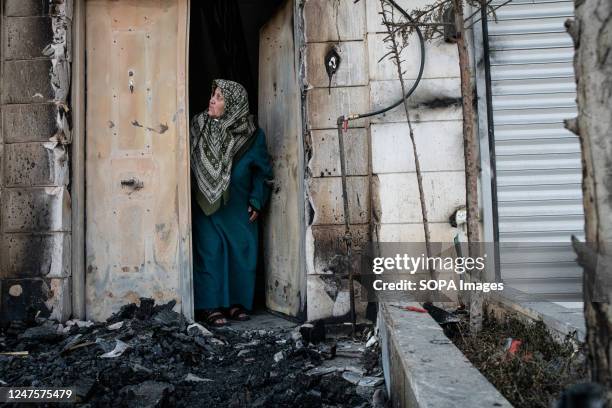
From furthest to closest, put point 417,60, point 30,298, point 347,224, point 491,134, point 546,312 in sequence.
A: point 491,134
point 417,60
point 30,298
point 347,224
point 546,312

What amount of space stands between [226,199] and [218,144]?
0.51 m

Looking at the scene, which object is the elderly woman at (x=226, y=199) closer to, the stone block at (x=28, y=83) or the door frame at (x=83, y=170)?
the door frame at (x=83, y=170)

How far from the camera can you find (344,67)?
14.0 ft

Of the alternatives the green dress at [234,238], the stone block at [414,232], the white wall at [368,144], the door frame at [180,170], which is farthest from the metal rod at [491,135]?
the green dress at [234,238]

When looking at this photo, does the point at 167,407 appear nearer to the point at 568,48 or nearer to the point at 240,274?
the point at 240,274

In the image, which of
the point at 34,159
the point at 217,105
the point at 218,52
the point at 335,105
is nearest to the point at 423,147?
the point at 335,105

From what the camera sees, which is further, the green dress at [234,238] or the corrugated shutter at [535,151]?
the green dress at [234,238]

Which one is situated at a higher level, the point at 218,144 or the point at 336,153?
the point at 218,144

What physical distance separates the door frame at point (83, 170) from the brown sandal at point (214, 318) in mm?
210

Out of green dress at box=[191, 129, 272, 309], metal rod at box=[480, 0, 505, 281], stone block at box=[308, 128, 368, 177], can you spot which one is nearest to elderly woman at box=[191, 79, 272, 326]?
green dress at box=[191, 129, 272, 309]

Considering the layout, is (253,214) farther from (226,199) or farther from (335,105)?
(335,105)

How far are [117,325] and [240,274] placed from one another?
1241 mm

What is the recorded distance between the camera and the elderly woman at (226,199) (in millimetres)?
4688

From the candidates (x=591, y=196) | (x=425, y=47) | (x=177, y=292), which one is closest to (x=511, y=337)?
Result: (x=591, y=196)
